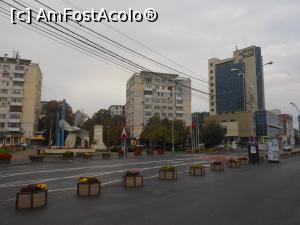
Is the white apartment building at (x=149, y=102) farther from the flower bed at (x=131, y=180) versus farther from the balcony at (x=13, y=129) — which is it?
the flower bed at (x=131, y=180)

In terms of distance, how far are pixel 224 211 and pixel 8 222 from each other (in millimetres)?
6229

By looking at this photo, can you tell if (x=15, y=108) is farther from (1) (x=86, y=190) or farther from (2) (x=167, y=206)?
(2) (x=167, y=206)

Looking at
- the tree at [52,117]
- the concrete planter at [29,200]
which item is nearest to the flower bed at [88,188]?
the concrete planter at [29,200]

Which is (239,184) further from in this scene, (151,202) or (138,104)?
(138,104)

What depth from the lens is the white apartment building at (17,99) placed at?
83.6 m

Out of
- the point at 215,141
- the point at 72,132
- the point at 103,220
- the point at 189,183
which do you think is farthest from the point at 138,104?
the point at 103,220

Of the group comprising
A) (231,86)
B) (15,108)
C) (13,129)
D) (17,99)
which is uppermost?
(17,99)

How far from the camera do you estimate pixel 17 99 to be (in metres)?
85.8

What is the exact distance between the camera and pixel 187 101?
113m

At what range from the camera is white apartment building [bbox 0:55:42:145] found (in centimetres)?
8362

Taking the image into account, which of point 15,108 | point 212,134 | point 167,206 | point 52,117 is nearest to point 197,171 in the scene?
point 167,206

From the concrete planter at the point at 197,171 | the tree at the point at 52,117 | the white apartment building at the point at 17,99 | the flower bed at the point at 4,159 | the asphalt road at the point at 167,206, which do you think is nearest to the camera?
the asphalt road at the point at 167,206

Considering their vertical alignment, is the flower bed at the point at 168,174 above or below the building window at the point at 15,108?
below

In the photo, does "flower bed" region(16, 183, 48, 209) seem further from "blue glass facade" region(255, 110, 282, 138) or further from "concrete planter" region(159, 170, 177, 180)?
"blue glass facade" region(255, 110, 282, 138)
